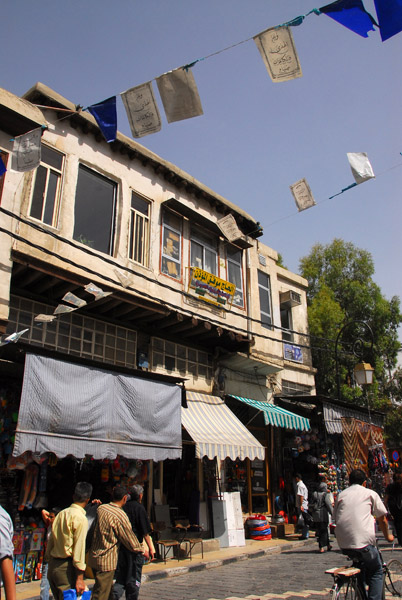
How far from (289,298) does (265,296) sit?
1471 mm

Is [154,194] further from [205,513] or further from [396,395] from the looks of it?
[396,395]

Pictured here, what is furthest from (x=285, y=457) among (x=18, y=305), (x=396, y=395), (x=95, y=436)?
(x=396, y=395)

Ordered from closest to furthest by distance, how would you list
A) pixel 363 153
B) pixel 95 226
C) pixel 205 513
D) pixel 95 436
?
pixel 95 436, pixel 363 153, pixel 95 226, pixel 205 513

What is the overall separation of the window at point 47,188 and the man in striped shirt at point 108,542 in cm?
673

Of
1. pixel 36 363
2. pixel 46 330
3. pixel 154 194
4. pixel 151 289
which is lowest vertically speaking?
pixel 36 363

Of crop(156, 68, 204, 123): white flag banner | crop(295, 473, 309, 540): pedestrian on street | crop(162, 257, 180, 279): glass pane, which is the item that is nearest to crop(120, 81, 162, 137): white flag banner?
crop(156, 68, 204, 123): white flag banner

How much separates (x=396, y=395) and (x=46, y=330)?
80.4ft

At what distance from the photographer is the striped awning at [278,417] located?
1459cm

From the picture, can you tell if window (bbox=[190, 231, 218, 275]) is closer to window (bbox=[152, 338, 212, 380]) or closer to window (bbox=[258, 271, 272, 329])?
window (bbox=[152, 338, 212, 380])

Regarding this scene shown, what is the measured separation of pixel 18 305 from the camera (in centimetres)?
1031

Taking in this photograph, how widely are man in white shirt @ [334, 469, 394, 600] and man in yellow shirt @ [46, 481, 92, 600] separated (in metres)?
2.83

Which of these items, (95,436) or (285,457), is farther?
(285,457)

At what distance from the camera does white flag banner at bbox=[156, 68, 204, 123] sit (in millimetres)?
7797

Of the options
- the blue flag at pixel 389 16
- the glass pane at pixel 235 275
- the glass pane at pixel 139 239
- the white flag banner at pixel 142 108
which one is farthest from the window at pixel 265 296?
the blue flag at pixel 389 16
